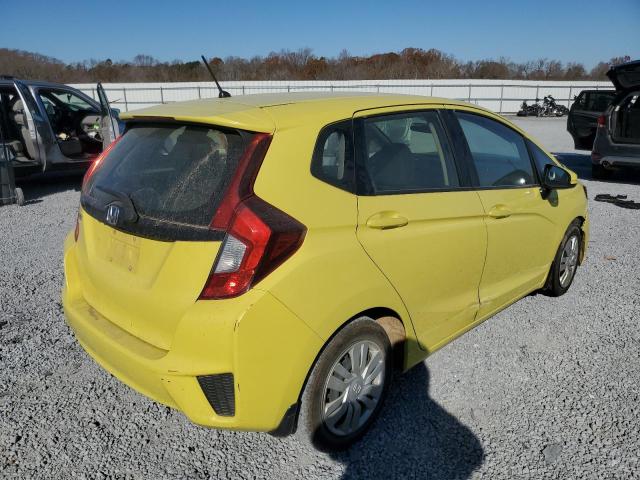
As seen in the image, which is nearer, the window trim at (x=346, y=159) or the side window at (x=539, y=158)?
the window trim at (x=346, y=159)

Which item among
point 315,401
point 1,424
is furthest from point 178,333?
point 1,424

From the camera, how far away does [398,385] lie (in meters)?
3.06

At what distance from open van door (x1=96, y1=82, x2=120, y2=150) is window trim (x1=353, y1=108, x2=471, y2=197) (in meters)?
5.98

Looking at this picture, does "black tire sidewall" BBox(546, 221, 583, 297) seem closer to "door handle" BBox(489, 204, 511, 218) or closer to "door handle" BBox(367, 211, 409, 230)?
"door handle" BBox(489, 204, 511, 218)

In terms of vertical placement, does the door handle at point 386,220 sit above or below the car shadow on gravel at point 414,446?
above

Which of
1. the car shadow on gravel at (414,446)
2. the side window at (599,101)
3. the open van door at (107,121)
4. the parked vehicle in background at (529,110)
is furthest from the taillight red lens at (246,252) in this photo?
the parked vehicle in background at (529,110)

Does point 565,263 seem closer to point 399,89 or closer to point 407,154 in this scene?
point 407,154

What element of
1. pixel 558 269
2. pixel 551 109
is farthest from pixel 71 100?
pixel 551 109

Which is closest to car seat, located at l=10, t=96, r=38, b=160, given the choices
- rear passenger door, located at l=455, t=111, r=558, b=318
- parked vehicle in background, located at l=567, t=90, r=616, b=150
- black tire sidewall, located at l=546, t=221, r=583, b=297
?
rear passenger door, located at l=455, t=111, r=558, b=318

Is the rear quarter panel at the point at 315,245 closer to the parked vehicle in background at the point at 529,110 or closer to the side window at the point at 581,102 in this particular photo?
the side window at the point at 581,102

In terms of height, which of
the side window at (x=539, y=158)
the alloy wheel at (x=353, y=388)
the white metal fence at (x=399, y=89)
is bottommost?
the alloy wheel at (x=353, y=388)

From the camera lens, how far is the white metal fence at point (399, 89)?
94.3 ft

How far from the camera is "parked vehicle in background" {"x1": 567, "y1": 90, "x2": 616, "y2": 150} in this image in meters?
11.2

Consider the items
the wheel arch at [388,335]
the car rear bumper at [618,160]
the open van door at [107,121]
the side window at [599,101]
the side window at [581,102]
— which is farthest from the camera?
the side window at [581,102]
